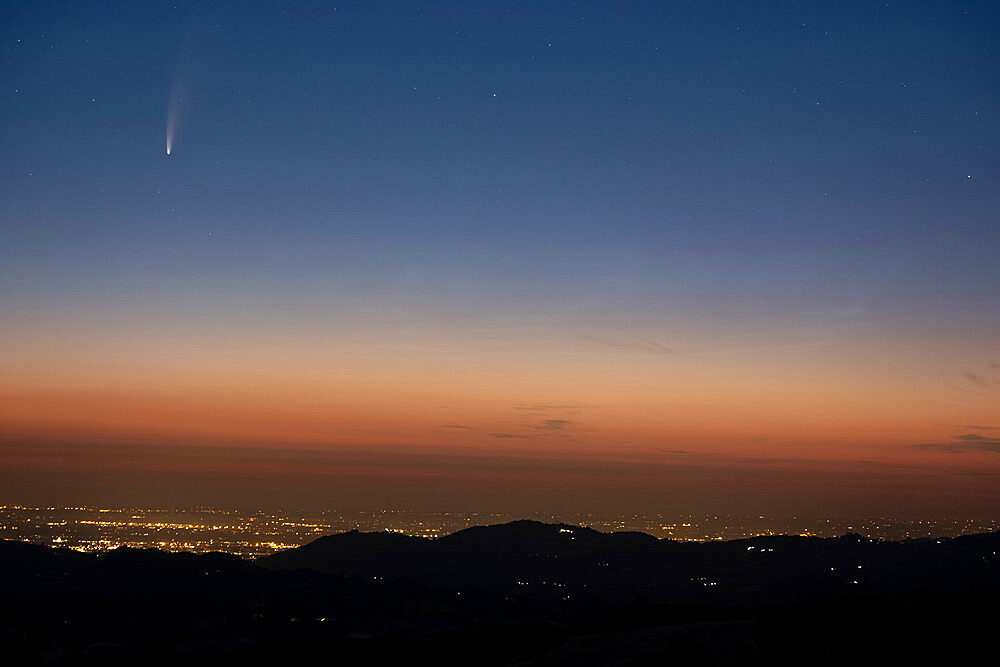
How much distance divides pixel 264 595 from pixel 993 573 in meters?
148

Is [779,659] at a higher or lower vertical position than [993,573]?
→ higher

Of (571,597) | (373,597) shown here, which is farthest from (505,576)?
(373,597)

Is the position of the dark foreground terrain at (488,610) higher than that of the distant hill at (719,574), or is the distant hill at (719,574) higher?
the dark foreground terrain at (488,610)

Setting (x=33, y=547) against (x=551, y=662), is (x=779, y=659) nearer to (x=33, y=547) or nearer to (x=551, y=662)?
(x=551, y=662)

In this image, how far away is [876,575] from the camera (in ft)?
551

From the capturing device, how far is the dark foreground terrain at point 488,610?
2689 cm

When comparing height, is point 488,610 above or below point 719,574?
above

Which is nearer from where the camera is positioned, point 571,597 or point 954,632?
point 954,632

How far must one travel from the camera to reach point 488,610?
113 m

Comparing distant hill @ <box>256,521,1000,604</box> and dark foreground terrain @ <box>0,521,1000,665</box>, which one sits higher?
dark foreground terrain @ <box>0,521,1000,665</box>

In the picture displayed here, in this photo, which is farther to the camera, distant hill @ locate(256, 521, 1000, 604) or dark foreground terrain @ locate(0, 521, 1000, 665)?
distant hill @ locate(256, 521, 1000, 604)

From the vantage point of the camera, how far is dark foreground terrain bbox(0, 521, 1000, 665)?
88.2ft

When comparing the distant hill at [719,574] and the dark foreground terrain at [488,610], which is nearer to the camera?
the dark foreground terrain at [488,610]

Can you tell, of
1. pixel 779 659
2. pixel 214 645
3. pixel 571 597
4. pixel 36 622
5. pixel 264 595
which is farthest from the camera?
pixel 571 597
